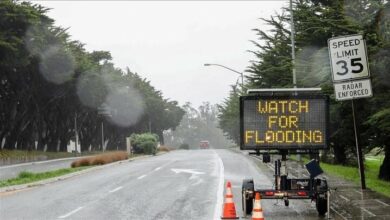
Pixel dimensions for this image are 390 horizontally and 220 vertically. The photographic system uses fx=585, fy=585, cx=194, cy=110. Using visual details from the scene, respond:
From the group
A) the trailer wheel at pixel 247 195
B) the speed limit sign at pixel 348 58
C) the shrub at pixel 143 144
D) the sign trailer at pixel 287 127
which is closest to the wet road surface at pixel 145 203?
the trailer wheel at pixel 247 195

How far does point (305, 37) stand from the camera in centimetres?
2439

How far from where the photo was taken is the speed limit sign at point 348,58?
13000 mm

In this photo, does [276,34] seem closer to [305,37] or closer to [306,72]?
[305,37]

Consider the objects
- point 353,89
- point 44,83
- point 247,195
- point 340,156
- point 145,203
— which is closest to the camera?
point 247,195

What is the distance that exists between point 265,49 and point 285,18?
3135mm

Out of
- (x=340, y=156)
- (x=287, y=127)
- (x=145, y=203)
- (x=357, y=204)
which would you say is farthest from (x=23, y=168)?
(x=287, y=127)

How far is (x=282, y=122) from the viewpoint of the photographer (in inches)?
465

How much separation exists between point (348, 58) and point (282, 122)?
2.59 metres

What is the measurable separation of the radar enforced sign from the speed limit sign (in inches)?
59.5

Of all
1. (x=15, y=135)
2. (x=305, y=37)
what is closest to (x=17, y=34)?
(x=15, y=135)

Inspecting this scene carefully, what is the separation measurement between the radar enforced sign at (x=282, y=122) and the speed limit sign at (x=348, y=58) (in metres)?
1.51

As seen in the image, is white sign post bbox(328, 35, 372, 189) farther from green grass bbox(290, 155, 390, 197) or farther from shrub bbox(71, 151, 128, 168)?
shrub bbox(71, 151, 128, 168)

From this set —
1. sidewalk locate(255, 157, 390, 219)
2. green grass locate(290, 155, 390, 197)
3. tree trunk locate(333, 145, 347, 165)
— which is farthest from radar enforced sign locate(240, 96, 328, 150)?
tree trunk locate(333, 145, 347, 165)

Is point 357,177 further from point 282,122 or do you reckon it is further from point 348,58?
point 282,122
